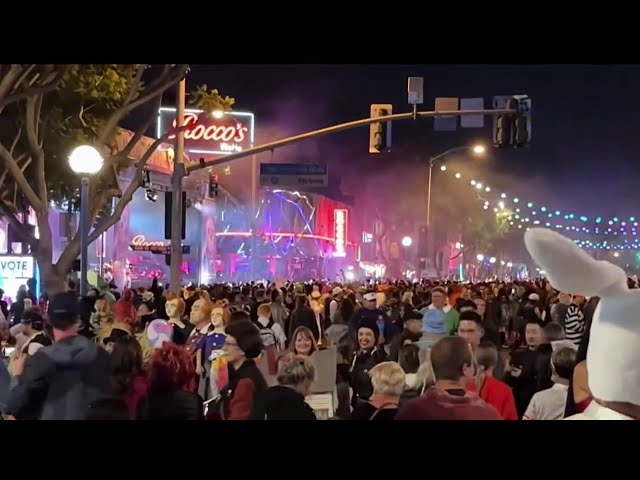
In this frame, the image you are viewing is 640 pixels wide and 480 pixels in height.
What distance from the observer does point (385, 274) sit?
62.8 m

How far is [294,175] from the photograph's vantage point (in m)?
19.8

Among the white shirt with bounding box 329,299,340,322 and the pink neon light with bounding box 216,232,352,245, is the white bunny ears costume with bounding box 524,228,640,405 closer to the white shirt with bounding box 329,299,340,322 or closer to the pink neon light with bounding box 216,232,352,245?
the white shirt with bounding box 329,299,340,322

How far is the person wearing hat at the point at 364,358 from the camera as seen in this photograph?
8031 mm

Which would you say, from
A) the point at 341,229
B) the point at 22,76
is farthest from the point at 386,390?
the point at 341,229

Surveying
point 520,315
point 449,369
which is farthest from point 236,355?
point 520,315

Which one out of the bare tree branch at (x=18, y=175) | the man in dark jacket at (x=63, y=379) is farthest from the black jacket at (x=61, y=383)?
the bare tree branch at (x=18, y=175)

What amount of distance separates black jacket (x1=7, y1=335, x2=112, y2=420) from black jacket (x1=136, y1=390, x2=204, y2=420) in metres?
0.53

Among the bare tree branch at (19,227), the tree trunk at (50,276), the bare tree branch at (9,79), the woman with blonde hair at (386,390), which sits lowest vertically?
the woman with blonde hair at (386,390)

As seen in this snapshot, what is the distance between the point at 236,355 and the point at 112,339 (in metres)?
1.45

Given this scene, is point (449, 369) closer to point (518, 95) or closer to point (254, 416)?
point (254, 416)

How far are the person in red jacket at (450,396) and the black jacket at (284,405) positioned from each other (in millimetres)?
757

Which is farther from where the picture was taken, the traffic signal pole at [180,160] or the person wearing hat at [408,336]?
the traffic signal pole at [180,160]

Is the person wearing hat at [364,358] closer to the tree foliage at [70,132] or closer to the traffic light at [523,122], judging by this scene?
the traffic light at [523,122]

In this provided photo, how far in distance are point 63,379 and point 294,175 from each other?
13.8 m
